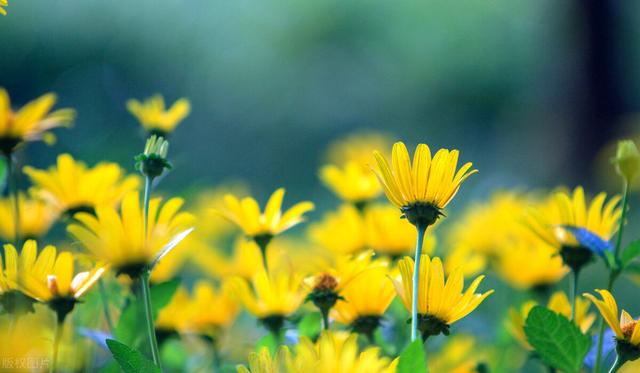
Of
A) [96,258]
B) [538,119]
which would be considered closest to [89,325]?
[96,258]

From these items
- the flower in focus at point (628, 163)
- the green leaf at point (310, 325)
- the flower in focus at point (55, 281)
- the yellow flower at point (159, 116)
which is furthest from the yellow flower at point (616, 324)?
the yellow flower at point (159, 116)

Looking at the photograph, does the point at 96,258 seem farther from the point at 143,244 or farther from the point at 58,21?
the point at 58,21

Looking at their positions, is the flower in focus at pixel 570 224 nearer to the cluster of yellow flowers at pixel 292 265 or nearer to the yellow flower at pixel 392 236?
the cluster of yellow flowers at pixel 292 265

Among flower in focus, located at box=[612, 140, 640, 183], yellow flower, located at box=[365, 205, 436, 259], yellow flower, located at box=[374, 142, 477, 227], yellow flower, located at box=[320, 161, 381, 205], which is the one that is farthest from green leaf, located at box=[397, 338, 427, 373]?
yellow flower, located at box=[320, 161, 381, 205]

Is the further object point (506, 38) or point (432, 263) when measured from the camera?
point (506, 38)

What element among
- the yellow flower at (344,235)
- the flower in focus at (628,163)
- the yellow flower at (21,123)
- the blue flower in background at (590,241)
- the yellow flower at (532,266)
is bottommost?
the blue flower in background at (590,241)

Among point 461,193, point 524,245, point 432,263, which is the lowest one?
point 432,263
